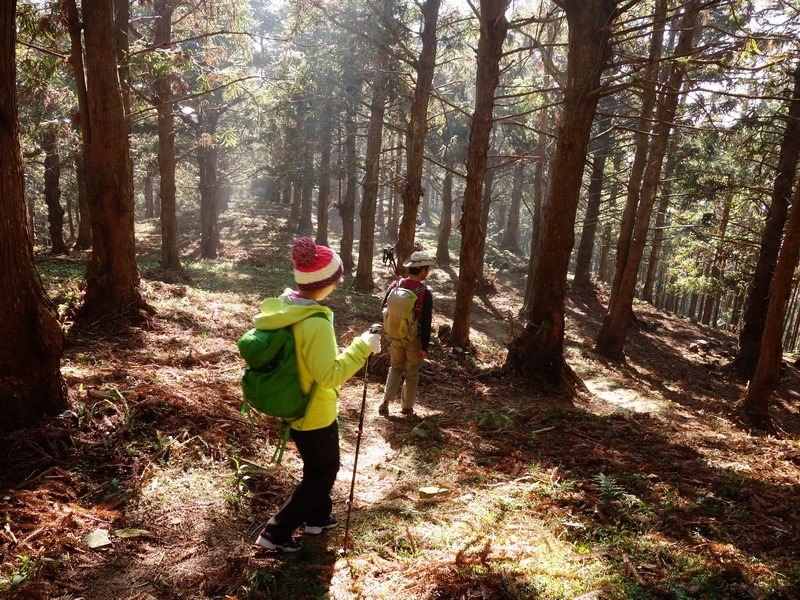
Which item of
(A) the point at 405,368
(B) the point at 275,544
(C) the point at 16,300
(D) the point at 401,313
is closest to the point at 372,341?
(B) the point at 275,544

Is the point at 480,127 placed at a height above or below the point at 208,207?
above

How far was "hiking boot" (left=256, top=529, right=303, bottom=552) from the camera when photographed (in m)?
3.34

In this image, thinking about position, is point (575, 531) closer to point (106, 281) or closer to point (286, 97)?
point (106, 281)

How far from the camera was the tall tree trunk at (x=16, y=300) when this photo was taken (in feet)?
12.8

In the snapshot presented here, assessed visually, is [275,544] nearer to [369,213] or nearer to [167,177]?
[369,213]

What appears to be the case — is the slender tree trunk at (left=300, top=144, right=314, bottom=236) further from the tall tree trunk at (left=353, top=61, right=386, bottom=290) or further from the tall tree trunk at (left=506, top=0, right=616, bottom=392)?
the tall tree trunk at (left=506, top=0, right=616, bottom=392)

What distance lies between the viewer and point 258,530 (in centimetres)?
370

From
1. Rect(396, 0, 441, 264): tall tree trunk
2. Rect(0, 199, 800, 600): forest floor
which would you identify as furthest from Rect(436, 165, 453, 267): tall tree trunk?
Rect(0, 199, 800, 600): forest floor

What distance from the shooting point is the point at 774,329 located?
8391 millimetres

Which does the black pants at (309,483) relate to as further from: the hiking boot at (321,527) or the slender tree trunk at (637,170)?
the slender tree trunk at (637,170)

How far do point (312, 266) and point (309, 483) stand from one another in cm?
150

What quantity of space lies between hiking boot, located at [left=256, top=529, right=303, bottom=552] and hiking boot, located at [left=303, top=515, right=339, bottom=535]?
0.21m

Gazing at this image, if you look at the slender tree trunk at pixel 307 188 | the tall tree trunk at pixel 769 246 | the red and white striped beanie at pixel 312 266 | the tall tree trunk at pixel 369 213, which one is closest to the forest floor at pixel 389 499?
the red and white striped beanie at pixel 312 266

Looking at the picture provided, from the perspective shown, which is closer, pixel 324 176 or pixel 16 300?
pixel 16 300
